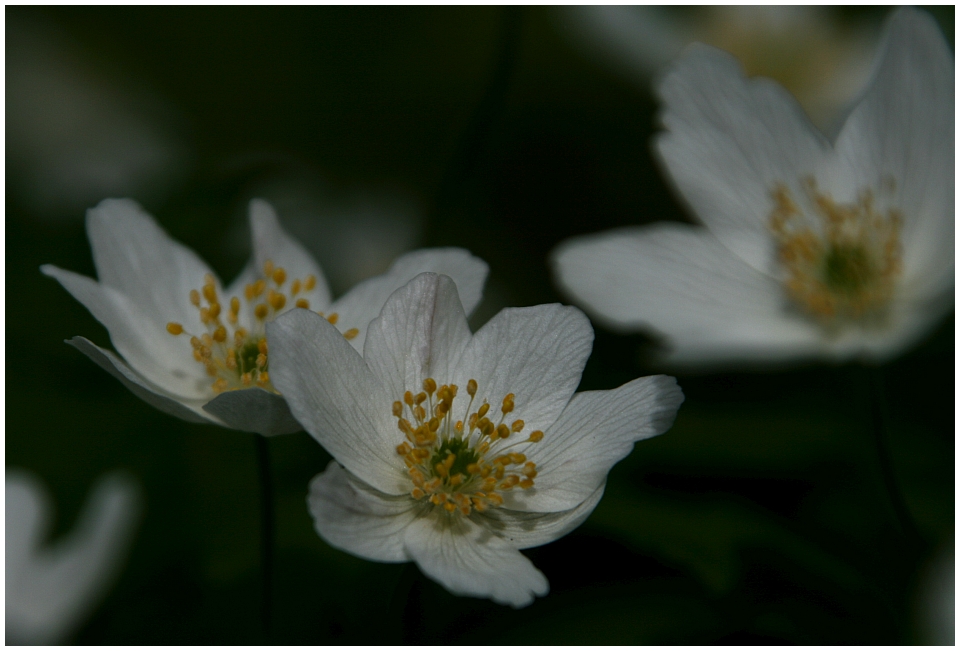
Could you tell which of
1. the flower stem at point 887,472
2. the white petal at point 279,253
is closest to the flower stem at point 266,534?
the white petal at point 279,253

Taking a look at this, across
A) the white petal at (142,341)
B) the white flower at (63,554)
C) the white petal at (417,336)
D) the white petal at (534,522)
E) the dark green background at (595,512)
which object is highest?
the white petal at (417,336)

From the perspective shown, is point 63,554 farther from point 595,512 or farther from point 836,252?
point 836,252

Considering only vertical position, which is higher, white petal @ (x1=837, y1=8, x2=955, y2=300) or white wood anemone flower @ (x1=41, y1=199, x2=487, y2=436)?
white petal @ (x1=837, y1=8, x2=955, y2=300)

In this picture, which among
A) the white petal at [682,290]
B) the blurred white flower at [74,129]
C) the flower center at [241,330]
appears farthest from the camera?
the blurred white flower at [74,129]

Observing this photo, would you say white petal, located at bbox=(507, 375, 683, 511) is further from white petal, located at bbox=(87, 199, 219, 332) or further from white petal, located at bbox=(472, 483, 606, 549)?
white petal, located at bbox=(87, 199, 219, 332)

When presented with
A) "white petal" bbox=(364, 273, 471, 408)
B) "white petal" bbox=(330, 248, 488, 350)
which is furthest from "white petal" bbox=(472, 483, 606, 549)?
"white petal" bbox=(330, 248, 488, 350)

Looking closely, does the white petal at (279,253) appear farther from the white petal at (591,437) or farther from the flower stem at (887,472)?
the flower stem at (887,472)

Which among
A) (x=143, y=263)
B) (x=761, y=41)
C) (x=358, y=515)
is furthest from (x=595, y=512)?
(x=761, y=41)
